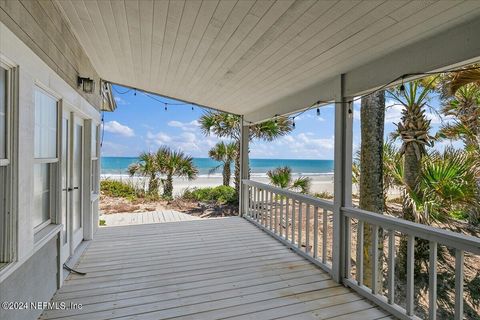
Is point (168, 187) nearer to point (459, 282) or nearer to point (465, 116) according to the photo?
point (465, 116)

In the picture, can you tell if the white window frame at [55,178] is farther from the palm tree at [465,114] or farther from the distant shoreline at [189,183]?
the distant shoreline at [189,183]

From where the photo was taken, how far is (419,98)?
445 centimetres

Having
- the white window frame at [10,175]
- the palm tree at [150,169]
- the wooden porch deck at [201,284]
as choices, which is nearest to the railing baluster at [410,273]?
the wooden porch deck at [201,284]

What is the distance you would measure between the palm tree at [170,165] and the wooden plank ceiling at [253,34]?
18.2 ft

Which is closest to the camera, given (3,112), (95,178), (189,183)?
(3,112)

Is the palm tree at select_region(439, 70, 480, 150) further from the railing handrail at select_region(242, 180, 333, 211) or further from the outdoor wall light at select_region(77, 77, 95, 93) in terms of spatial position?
the outdoor wall light at select_region(77, 77, 95, 93)

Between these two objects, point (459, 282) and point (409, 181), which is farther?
point (409, 181)

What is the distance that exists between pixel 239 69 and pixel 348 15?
1.67 meters

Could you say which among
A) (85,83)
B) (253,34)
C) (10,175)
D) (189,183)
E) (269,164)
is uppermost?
(253,34)

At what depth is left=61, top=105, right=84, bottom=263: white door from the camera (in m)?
3.07

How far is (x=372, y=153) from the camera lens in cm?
402

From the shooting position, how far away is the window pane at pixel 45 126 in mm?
2201

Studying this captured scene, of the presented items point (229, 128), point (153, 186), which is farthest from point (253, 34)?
point (153, 186)

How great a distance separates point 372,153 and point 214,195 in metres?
6.38
